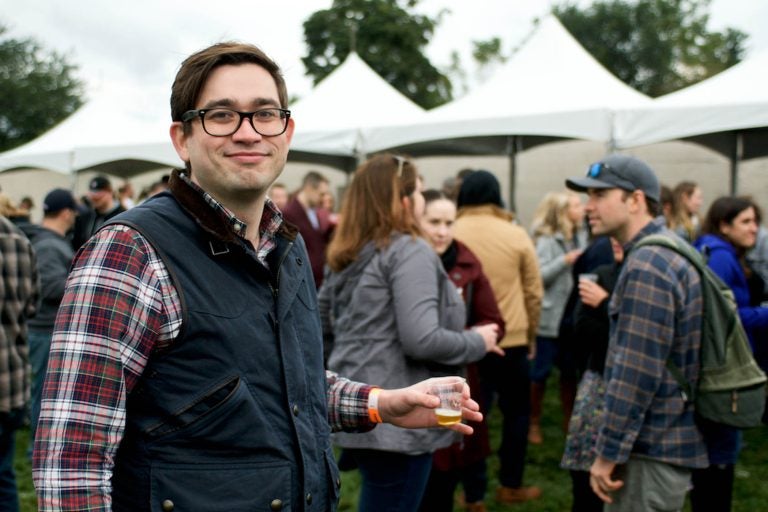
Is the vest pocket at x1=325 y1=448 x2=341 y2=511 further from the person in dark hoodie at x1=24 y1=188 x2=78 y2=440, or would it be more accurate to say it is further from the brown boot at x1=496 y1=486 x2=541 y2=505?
the person in dark hoodie at x1=24 y1=188 x2=78 y2=440

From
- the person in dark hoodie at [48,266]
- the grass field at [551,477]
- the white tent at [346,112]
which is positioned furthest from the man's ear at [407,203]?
the white tent at [346,112]

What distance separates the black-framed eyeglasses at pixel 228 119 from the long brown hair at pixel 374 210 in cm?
143

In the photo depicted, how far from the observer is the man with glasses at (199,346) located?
1.21m

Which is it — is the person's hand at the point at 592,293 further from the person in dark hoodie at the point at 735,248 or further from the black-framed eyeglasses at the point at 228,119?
the black-framed eyeglasses at the point at 228,119

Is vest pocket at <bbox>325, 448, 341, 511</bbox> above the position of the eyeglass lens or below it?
below

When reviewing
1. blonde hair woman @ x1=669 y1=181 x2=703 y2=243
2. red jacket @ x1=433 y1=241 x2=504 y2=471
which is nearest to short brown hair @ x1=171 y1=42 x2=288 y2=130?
red jacket @ x1=433 y1=241 x2=504 y2=471

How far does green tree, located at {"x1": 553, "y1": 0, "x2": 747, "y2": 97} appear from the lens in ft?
165

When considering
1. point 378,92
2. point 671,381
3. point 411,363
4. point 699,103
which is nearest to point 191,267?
point 411,363

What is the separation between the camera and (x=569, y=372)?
5441 millimetres

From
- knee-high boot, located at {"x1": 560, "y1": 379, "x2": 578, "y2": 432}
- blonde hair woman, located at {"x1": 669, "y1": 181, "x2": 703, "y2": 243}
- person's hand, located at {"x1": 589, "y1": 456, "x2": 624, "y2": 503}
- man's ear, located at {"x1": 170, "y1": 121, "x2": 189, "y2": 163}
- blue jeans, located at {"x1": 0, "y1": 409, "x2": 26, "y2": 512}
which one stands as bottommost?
knee-high boot, located at {"x1": 560, "y1": 379, "x2": 578, "y2": 432}

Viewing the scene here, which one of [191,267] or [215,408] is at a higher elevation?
[191,267]

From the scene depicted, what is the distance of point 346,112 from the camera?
10.5m

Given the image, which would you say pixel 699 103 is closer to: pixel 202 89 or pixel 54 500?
pixel 202 89

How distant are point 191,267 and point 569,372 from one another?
455cm
